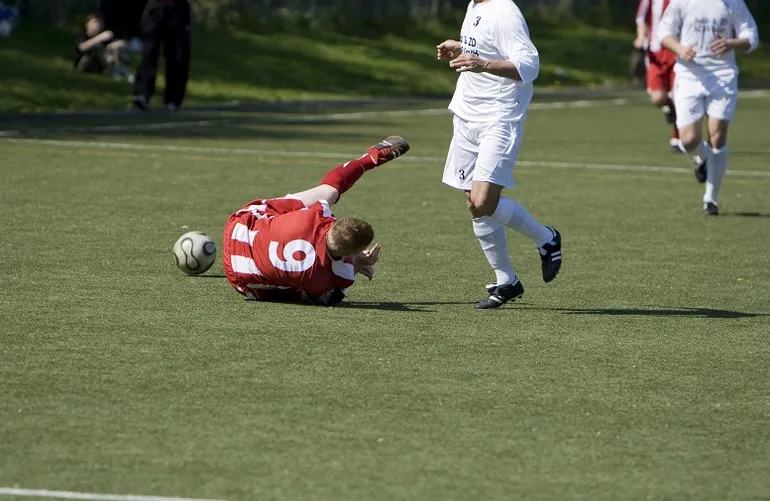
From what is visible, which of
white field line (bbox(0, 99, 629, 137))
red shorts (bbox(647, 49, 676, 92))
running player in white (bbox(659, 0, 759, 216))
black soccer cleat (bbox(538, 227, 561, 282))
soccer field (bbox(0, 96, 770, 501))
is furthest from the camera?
white field line (bbox(0, 99, 629, 137))

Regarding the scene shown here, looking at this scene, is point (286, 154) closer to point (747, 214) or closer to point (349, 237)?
point (747, 214)

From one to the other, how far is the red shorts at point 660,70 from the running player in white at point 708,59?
15.5 feet

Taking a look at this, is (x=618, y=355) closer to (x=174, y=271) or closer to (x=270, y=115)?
(x=174, y=271)


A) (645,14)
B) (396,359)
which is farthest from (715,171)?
(645,14)

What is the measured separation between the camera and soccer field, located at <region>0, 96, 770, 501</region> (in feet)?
19.0

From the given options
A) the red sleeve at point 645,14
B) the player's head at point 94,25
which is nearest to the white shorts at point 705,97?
the red sleeve at point 645,14

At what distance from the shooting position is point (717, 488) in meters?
5.68

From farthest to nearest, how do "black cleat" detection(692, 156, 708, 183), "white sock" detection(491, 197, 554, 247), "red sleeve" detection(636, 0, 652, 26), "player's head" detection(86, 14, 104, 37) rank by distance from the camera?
"player's head" detection(86, 14, 104, 37) < "red sleeve" detection(636, 0, 652, 26) < "black cleat" detection(692, 156, 708, 183) < "white sock" detection(491, 197, 554, 247)

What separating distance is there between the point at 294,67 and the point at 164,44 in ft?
25.2

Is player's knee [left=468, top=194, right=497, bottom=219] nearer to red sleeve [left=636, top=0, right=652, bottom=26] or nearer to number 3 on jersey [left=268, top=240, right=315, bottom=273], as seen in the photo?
number 3 on jersey [left=268, top=240, right=315, bottom=273]

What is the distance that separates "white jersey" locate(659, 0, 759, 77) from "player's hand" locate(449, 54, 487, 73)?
5717mm

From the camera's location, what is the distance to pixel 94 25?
26.8 metres

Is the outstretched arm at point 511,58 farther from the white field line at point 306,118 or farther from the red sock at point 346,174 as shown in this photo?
the white field line at point 306,118

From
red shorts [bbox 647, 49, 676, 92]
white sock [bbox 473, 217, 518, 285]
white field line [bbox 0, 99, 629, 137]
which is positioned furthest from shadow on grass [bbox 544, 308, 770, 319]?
white field line [bbox 0, 99, 629, 137]
